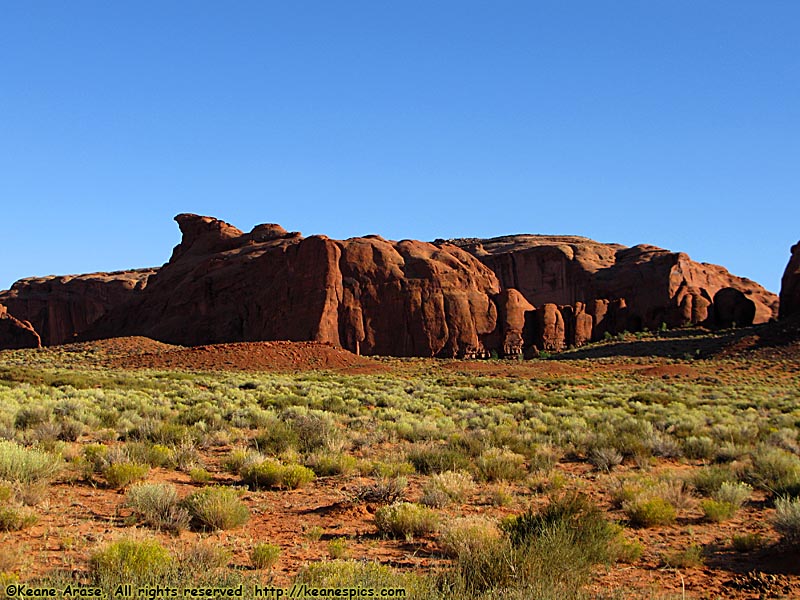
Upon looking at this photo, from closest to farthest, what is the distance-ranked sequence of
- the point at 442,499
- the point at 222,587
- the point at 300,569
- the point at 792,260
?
the point at 222,587 → the point at 300,569 → the point at 442,499 → the point at 792,260

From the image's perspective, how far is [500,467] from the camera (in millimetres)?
11570

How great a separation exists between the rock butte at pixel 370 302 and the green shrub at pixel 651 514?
5401 centimetres

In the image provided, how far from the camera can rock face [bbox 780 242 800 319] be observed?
64.8 metres

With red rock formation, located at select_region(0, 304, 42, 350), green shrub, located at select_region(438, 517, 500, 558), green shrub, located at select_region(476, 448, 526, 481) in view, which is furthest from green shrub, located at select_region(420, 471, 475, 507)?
red rock formation, located at select_region(0, 304, 42, 350)

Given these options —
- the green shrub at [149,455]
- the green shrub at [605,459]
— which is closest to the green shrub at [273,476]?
the green shrub at [149,455]

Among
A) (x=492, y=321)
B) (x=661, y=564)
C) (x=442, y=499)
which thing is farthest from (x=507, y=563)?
(x=492, y=321)

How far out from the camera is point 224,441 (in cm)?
1420

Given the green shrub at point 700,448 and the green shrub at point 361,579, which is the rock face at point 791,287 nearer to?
the green shrub at point 700,448

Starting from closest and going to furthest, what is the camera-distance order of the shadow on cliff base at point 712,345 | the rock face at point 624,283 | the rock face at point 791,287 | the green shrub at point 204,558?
the green shrub at point 204,558, the shadow on cliff base at point 712,345, the rock face at point 791,287, the rock face at point 624,283

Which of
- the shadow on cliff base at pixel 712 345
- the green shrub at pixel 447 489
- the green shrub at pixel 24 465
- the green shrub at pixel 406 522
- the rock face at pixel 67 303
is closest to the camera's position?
the green shrub at pixel 406 522

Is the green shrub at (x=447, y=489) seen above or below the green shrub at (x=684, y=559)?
above

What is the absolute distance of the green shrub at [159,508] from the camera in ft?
24.6

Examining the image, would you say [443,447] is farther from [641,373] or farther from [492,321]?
[492,321]

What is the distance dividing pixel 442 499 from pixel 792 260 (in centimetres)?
7022
